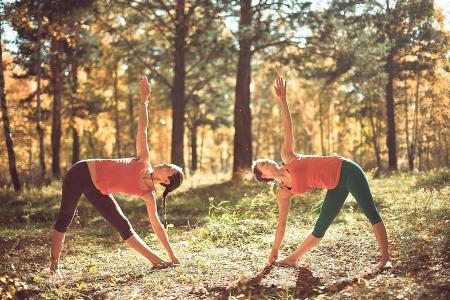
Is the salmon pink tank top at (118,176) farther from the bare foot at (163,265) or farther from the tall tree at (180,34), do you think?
the tall tree at (180,34)

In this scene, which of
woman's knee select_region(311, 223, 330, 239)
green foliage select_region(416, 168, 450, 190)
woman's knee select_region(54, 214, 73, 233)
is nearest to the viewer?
woman's knee select_region(311, 223, 330, 239)

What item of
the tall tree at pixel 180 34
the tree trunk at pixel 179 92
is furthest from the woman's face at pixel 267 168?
the tree trunk at pixel 179 92

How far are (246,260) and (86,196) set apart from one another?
2380 mm

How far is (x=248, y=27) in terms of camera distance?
1480cm

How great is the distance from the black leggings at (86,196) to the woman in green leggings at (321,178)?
6.19 ft

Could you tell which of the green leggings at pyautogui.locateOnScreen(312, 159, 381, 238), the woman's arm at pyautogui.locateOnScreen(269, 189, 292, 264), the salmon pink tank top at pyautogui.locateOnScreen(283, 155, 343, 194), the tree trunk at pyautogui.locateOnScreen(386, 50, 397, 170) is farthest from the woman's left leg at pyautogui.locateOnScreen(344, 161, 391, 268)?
the tree trunk at pyautogui.locateOnScreen(386, 50, 397, 170)

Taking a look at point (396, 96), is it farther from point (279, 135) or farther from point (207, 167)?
point (207, 167)

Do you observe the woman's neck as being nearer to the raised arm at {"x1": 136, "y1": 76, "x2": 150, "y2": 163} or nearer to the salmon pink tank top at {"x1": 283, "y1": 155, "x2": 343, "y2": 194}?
the salmon pink tank top at {"x1": 283, "y1": 155, "x2": 343, "y2": 194}

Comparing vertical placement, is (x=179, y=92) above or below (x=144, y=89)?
above

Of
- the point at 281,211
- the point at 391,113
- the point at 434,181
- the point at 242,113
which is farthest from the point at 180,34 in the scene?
the point at 281,211

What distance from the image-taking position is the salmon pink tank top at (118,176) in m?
6.05

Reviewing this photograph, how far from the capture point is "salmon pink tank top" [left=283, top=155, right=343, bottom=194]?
584 cm

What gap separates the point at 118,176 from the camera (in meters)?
6.06

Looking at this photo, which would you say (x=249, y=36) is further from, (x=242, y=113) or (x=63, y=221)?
(x=63, y=221)
